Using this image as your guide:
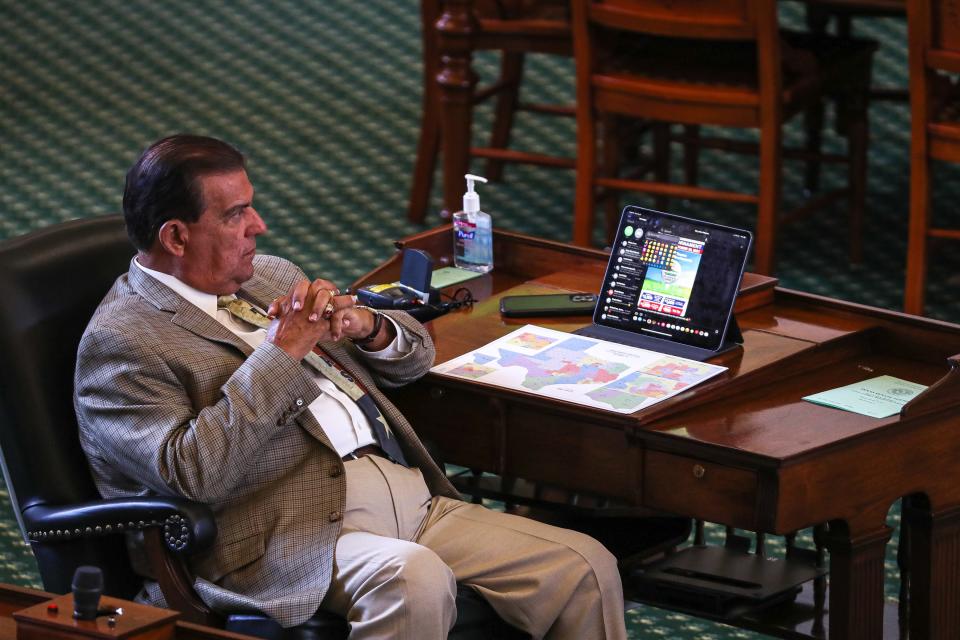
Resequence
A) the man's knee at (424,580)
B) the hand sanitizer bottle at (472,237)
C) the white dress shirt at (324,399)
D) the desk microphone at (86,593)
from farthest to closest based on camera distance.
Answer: the hand sanitizer bottle at (472,237) < the white dress shirt at (324,399) < the man's knee at (424,580) < the desk microphone at (86,593)

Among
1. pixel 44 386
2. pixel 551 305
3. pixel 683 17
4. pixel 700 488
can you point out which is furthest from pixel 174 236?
pixel 683 17

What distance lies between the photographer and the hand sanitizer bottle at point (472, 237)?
363cm

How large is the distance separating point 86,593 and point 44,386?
71 centimetres

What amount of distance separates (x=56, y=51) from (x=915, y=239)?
4349 millimetres

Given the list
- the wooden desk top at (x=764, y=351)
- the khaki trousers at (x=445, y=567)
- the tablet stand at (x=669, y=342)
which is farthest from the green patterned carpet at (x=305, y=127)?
the tablet stand at (x=669, y=342)

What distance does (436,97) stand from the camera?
5742 mm

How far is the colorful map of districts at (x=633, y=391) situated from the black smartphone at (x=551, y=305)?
0.37 meters

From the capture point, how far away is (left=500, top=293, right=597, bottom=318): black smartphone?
11.0 feet

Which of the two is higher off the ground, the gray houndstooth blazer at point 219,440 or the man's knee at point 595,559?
the gray houndstooth blazer at point 219,440

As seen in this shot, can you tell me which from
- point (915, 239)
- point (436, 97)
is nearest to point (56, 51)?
point (436, 97)

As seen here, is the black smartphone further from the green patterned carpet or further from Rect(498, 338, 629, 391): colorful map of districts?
the green patterned carpet

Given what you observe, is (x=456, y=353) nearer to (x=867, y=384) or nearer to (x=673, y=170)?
(x=867, y=384)

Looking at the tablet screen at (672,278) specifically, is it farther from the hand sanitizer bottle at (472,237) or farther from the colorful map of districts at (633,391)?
the hand sanitizer bottle at (472,237)

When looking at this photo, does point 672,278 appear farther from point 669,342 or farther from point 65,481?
point 65,481
